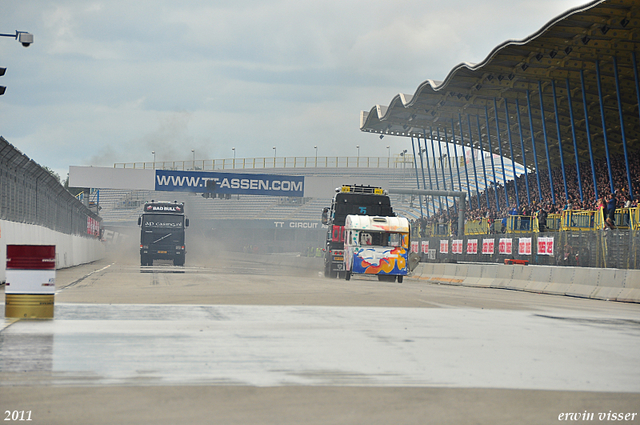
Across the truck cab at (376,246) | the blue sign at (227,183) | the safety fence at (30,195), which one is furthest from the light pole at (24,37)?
the blue sign at (227,183)

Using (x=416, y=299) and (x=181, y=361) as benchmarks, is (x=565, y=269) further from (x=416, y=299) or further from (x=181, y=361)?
(x=181, y=361)

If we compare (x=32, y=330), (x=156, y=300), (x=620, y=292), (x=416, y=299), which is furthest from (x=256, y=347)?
(x=620, y=292)

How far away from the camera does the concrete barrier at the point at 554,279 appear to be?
19.7 metres

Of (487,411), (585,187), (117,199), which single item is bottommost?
(487,411)

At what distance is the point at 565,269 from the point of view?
22500mm

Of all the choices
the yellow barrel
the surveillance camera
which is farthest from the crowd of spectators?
the surveillance camera

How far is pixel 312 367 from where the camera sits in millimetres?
6945

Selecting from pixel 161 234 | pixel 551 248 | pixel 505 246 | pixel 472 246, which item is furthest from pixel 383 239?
pixel 161 234

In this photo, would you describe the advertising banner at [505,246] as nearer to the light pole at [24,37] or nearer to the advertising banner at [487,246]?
the advertising banner at [487,246]

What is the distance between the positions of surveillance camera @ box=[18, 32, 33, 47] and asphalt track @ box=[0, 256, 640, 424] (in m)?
15.6

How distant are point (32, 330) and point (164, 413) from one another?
Answer: 4.91 m

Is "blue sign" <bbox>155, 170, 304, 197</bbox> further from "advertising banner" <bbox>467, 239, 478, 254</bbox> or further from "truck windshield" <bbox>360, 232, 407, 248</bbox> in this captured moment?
"truck windshield" <bbox>360, 232, 407, 248</bbox>

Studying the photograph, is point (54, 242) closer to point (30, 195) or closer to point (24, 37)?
point (30, 195)

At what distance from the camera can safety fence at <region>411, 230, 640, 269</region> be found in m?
20.6
